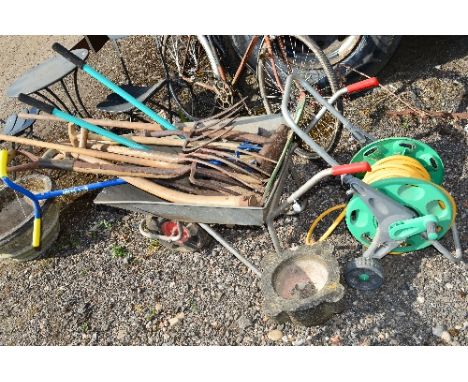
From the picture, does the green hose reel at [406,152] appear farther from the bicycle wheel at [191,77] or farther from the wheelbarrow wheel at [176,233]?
the bicycle wheel at [191,77]

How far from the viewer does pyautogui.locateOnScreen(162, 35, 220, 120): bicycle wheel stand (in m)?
5.74

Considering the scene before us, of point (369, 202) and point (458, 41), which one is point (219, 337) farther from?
point (458, 41)

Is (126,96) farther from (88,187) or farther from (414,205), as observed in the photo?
(414,205)

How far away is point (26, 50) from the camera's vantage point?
7.58 meters

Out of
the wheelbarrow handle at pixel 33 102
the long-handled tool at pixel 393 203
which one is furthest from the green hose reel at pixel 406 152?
the wheelbarrow handle at pixel 33 102

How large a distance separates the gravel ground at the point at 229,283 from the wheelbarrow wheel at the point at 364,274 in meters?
0.08

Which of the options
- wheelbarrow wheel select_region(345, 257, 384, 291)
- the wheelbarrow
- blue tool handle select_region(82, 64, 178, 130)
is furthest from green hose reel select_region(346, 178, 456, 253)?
blue tool handle select_region(82, 64, 178, 130)

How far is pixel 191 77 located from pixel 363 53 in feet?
6.13

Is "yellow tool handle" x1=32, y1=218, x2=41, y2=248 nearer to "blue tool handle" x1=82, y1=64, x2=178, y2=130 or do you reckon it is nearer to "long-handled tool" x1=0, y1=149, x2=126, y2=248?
"long-handled tool" x1=0, y1=149, x2=126, y2=248

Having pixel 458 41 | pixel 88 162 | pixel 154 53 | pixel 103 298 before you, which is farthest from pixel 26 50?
pixel 458 41

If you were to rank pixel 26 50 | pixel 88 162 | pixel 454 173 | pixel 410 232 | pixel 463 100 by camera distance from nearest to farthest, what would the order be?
pixel 410 232 → pixel 88 162 → pixel 454 173 → pixel 463 100 → pixel 26 50

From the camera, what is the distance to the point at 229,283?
14.3 feet

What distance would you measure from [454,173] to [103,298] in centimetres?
322

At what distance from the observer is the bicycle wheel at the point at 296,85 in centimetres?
495
